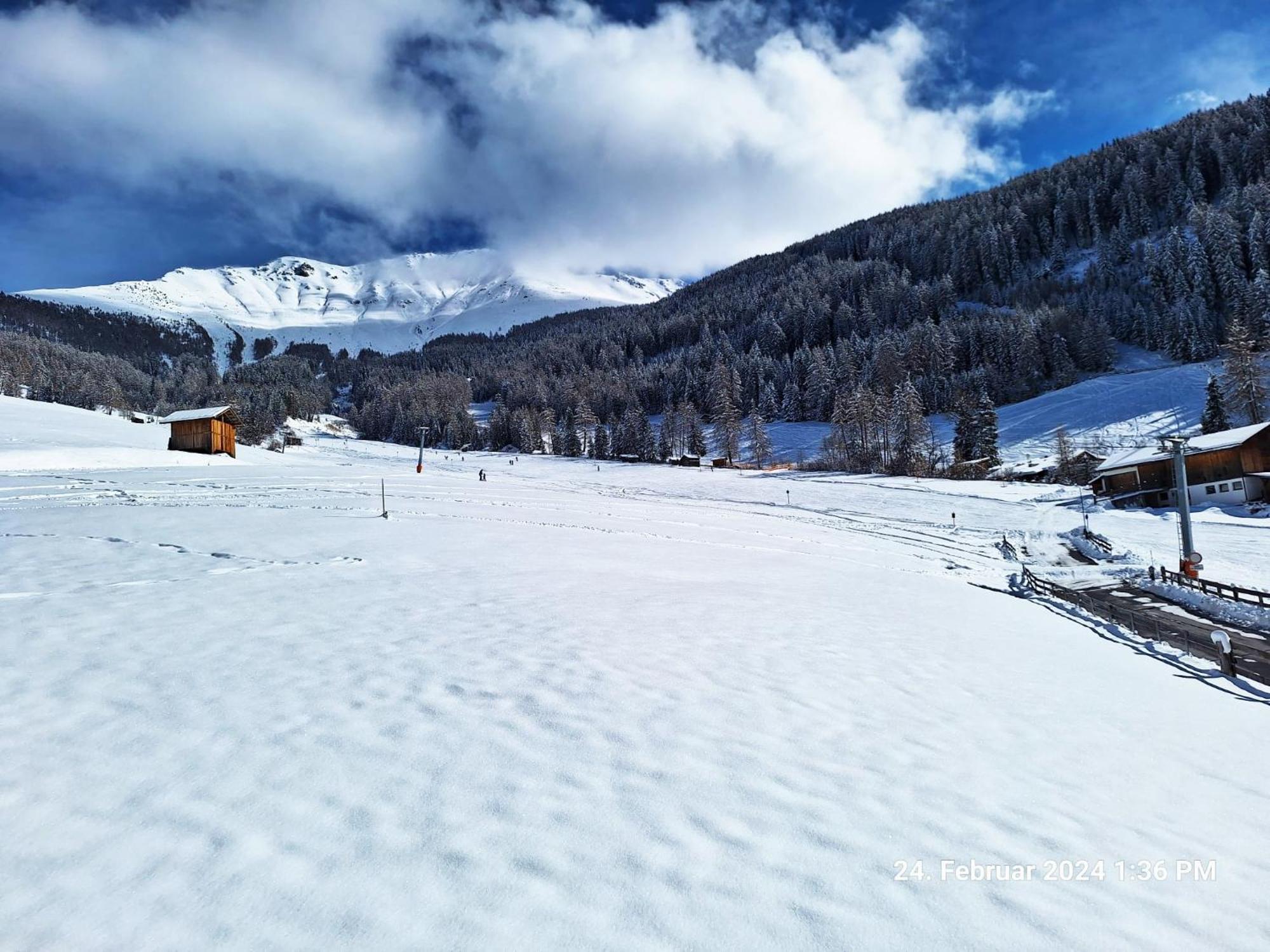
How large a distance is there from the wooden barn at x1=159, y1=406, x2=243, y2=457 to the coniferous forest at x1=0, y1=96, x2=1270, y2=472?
63.6 m

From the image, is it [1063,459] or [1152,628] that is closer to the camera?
[1152,628]

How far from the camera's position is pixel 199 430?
52312 millimetres

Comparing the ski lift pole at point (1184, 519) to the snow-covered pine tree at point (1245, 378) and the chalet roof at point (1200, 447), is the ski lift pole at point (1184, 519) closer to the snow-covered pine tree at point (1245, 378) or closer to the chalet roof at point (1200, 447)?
the chalet roof at point (1200, 447)

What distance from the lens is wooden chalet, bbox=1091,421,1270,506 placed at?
4106cm

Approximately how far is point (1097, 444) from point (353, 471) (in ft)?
284

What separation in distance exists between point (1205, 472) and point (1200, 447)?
219cm

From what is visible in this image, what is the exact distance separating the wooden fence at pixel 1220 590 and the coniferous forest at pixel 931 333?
47.4 metres

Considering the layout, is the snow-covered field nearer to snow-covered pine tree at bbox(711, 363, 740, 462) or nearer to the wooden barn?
the wooden barn

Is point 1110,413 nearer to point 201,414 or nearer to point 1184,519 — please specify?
point 1184,519

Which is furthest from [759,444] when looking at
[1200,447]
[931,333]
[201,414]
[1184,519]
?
[201,414]

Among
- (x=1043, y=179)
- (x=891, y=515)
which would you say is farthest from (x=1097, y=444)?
(x=1043, y=179)

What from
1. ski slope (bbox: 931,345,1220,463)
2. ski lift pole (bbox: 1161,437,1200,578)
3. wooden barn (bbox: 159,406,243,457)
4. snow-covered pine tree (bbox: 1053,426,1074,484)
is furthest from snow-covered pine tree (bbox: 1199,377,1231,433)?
wooden barn (bbox: 159,406,243,457)

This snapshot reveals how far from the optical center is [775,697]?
281 inches

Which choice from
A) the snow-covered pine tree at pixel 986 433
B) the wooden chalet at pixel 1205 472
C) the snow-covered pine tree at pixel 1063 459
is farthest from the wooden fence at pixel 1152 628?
the snow-covered pine tree at pixel 986 433
